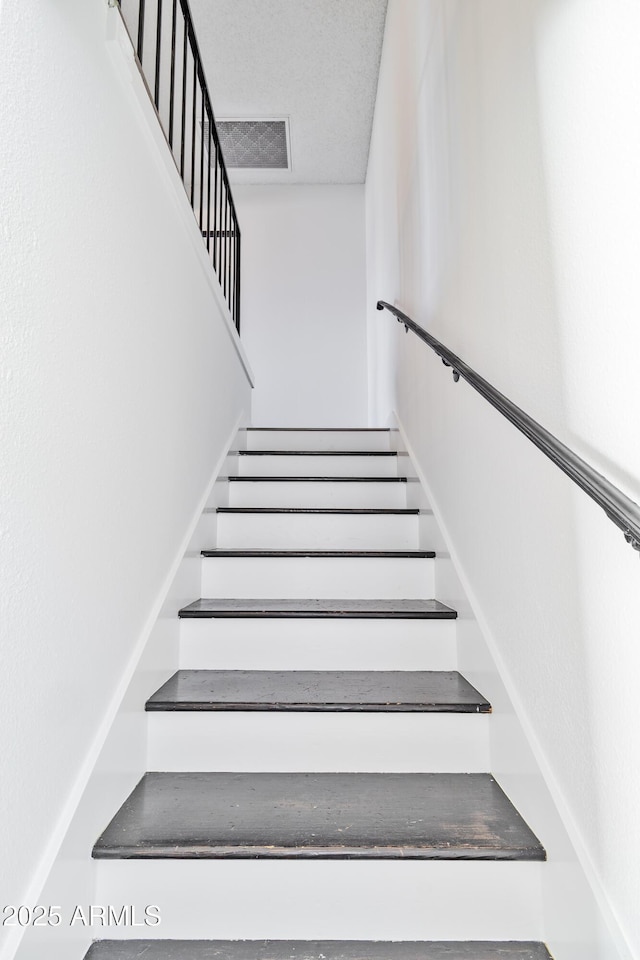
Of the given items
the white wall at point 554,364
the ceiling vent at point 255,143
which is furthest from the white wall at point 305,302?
the white wall at point 554,364

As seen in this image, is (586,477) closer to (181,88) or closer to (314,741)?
(314,741)

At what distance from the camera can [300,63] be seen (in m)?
3.63

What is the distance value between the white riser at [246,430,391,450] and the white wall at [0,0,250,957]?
1509 millimetres

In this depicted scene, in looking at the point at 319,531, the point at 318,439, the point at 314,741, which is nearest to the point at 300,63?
the point at 318,439

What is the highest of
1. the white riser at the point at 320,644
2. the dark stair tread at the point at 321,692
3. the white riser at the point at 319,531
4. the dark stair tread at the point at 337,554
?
the white riser at the point at 319,531

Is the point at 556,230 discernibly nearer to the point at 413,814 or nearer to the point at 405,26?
the point at 413,814

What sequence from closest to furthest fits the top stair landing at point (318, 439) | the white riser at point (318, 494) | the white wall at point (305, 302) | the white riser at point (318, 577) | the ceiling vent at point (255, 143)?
the white riser at point (318, 577), the white riser at point (318, 494), the top stair landing at point (318, 439), the ceiling vent at point (255, 143), the white wall at point (305, 302)

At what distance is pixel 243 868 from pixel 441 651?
2.59 ft

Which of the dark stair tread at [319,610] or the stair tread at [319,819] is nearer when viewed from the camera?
the stair tread at [319,819]

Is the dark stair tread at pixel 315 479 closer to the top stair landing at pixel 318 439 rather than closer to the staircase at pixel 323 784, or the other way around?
the staircase at pixel 323 784

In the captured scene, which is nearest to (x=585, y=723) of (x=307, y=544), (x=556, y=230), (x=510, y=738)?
(x=510, y=738)

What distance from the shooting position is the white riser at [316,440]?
10.2 feet

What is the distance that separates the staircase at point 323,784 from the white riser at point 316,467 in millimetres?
553

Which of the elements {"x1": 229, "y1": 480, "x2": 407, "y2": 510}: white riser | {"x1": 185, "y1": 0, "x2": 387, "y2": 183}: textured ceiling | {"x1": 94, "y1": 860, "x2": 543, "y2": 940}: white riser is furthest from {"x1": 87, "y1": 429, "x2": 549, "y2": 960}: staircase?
{"x1": 185, "y1": 0, "x2": 387, "y2": 183}: textured ceiling
